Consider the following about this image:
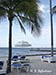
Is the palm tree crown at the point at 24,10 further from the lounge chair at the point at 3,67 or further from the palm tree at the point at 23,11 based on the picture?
the lounge chair at the point at 3,67

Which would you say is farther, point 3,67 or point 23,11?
point 3,67

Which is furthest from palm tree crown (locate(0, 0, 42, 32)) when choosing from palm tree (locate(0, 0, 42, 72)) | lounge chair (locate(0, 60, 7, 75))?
lounge chair (locate(0, 60, 7, 75))

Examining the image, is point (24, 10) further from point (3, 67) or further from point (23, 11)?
point (3, 67)

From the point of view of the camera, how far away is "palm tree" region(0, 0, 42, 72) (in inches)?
624

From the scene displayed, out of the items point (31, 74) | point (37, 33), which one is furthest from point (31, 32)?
point (31, 74)

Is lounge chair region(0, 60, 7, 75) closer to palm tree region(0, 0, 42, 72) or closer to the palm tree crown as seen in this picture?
palm tree region(0, 0, 42, 72)

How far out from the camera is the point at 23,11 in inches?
627

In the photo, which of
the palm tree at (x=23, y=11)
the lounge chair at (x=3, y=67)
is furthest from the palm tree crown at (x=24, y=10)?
the lounge chair at (x=3, y=67)

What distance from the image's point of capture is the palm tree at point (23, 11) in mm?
15852

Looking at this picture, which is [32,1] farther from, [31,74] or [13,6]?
[31,74]

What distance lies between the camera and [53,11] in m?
30.8

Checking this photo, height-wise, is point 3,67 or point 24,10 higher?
point 24,10

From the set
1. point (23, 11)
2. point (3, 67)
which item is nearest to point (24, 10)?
point (23, 11)

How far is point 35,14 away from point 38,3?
850mm
